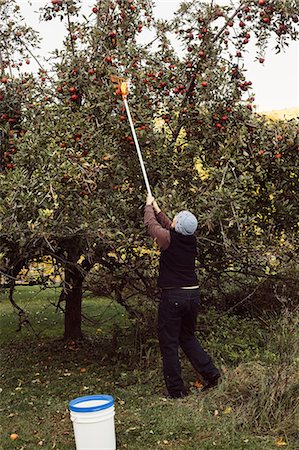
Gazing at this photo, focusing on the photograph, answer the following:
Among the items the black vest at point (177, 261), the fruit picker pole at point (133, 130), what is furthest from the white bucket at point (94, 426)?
the fruit picker pole at point (133, 130)

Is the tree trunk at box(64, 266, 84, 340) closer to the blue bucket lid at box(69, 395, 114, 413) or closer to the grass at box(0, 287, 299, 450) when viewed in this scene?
the grass at box(0, 287, 299, 450)

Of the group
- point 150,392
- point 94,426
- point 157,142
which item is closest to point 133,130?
point 157,142

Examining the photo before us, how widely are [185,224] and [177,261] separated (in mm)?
344

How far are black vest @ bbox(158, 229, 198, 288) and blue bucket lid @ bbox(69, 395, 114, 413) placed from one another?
1332 millimetres

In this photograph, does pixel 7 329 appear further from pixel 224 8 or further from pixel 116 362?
pixel 224 8

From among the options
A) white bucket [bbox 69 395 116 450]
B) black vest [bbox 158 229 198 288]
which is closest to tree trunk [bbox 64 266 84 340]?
black vest [bbox 158 229 198 288]

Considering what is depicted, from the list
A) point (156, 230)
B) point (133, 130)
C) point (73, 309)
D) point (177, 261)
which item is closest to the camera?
point (156, 230)

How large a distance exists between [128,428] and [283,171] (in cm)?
304

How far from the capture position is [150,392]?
571 cm

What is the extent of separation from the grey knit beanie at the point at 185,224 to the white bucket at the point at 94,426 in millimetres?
1616

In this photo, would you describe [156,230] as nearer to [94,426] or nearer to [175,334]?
[175,334]

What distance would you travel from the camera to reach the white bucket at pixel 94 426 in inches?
169

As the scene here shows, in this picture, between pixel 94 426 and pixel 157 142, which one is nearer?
pixel 94 426

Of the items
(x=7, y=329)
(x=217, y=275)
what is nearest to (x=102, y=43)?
(x=217, y=275)
